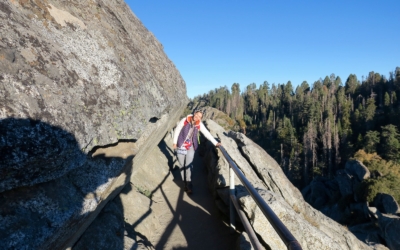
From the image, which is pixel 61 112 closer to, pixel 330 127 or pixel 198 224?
pixel 198 224

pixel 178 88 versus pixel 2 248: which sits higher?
pixel 178 88

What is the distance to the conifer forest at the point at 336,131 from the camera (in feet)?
191

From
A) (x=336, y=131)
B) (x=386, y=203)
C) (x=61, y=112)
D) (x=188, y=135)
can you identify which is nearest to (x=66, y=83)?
(x=61, y=112)

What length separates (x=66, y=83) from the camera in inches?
115

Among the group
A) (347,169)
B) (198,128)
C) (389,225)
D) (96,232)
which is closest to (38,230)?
(96,232)

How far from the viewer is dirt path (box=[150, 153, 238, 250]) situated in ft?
16.5

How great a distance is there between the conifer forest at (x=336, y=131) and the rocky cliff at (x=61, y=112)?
124 feet

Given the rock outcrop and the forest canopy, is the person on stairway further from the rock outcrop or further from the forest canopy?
the forest canopy

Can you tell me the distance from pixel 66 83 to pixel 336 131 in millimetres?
85474

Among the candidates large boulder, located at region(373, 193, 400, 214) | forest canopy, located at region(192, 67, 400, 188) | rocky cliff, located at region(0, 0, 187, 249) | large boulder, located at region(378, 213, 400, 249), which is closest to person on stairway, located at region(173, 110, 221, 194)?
rocky cliff, located at region(0, 0, 187, 249)

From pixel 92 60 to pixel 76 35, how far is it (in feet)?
1.43

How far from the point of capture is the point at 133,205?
234 inches

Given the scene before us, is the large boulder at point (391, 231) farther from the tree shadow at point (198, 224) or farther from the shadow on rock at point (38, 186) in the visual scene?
the shadow on rock at point (38, 186)

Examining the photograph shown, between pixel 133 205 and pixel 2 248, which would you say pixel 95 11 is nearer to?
pixel 2 248
